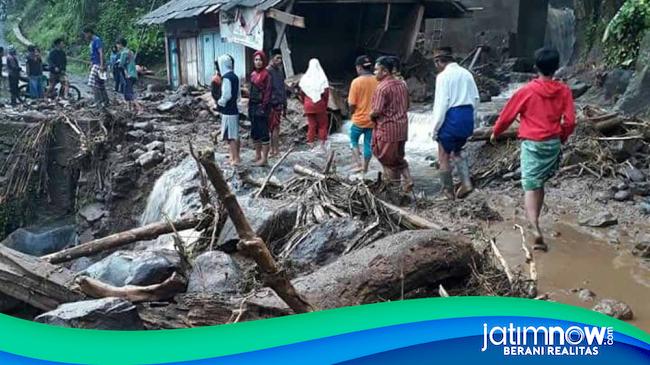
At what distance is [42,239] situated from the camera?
39.9ft

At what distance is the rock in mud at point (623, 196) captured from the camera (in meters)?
6.59

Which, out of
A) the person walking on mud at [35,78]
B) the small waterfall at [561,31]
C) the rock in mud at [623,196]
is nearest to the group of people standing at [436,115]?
the rock in mud at [623,196]

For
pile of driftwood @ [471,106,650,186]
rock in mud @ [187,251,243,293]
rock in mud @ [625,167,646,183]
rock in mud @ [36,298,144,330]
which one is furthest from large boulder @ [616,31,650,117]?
rock in mud @ [36,298,144,330]

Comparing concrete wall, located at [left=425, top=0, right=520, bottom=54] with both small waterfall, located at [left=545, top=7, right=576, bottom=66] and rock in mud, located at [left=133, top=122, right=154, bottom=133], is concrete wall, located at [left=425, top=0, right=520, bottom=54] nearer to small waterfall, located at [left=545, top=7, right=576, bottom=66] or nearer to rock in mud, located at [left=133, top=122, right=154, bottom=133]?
small waterfall, located at [left=545, top=7, right=576, bottom=66]

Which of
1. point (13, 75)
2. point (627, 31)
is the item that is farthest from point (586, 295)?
point (13, 75)

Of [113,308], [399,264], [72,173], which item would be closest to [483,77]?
[72,173]

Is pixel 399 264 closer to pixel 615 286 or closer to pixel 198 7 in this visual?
pixel 615 286

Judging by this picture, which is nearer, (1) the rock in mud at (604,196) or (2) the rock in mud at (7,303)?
(2) the rock in mud at (7,303)

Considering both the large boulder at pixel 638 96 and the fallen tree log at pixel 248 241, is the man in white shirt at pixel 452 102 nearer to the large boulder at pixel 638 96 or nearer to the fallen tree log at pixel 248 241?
the fallen tree log at pixel 248 241

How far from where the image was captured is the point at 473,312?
2594mm

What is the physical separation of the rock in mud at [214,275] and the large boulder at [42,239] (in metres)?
8.52

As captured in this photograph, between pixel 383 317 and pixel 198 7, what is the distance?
14.1 meters

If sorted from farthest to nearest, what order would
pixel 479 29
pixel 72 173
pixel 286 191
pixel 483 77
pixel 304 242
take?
pixel 479 29, pixel 483 77, pixel 72 173, pixel 286 191, pixel 304 242

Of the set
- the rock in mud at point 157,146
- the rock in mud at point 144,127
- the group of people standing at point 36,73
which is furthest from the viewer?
the group of people standing at point 36,73
